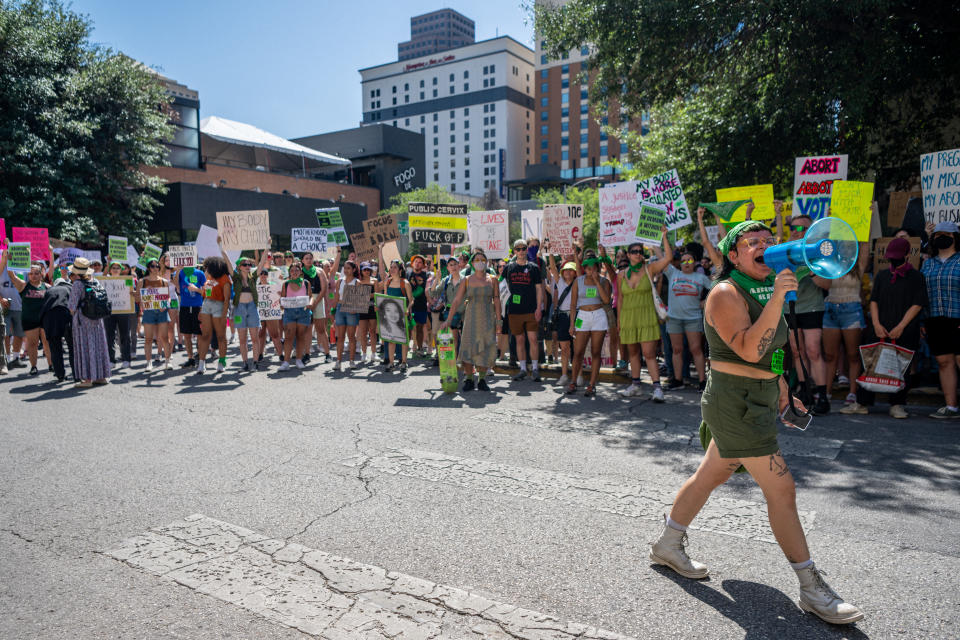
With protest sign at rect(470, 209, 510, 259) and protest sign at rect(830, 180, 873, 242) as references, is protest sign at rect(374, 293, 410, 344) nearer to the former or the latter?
protest sign at rect(470, 209, 510, 259)

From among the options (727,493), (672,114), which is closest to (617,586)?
(727,493)

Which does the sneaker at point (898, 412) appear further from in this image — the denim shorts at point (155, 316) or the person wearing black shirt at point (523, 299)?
the denim shorts at point (155, 316)

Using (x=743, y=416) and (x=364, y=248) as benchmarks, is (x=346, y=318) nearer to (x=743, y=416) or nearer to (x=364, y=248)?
(x=364, y=248)

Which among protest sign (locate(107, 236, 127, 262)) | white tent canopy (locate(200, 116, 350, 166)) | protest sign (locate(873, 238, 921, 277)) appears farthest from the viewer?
white tent canopy (locate(200, 116, 350, 166))

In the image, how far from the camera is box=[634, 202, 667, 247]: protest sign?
880 centimetres

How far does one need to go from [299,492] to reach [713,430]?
2979 mm

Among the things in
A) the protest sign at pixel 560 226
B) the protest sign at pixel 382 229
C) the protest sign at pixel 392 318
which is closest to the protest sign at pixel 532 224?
the protest sign at pixel 560 226

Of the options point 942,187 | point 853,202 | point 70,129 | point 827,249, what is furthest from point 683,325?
point 70,129

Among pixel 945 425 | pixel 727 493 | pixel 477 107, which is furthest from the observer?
pixel 477 107

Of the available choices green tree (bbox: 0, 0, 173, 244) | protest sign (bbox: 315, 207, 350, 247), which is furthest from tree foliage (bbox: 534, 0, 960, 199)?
green tree (bbox: 0, 0, 173, 244)

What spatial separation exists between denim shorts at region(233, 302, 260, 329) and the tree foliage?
7.59 metres

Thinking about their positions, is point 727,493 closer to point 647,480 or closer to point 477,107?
point 647,480

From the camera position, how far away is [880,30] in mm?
9641

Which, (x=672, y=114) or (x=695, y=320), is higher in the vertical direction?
(x=672, y=114)
